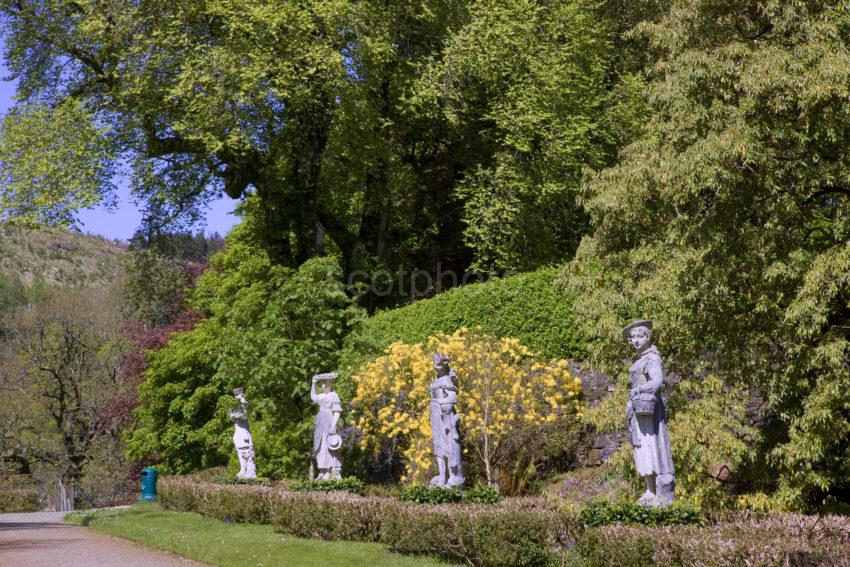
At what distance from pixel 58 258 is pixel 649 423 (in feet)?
385

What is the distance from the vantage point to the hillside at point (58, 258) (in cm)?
10900

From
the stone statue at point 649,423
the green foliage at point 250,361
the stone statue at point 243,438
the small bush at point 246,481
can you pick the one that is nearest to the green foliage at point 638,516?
the stone statue at point 649,423

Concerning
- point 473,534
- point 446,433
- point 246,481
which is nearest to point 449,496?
point 446,433

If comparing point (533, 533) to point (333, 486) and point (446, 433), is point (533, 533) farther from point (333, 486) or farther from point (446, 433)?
point (333, 486)

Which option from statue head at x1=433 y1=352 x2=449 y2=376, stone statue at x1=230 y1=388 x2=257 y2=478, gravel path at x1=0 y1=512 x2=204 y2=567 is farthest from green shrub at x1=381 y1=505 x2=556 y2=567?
stone statue at x1=230 y1=388 x2=257 y2=478

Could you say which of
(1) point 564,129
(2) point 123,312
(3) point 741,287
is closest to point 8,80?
(1) point 564,129

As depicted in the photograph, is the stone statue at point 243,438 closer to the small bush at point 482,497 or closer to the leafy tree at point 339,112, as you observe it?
the leafy tree at point 339,112

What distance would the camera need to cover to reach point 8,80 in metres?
27.6

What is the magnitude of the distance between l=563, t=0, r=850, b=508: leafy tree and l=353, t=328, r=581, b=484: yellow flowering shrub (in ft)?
13.5

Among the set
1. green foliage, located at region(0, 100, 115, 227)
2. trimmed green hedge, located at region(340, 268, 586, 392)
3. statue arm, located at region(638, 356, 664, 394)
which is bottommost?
statue arm, located at region(638, 356, 664, 394)

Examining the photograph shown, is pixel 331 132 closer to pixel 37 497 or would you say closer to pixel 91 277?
pixel 37 497

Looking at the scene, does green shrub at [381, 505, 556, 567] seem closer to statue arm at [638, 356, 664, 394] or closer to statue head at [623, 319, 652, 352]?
statue arm at [638, 356, 664, 394]

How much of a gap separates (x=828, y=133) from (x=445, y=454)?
7.27 m

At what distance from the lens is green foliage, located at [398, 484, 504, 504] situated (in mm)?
13023
